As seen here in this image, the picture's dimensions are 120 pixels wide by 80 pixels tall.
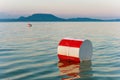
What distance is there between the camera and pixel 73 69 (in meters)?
17.1

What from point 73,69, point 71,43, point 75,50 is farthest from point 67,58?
point 73,69

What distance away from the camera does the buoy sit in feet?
61.9

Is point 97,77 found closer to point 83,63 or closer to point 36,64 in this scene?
point 83,63

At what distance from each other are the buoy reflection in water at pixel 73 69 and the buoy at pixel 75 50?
0.47m

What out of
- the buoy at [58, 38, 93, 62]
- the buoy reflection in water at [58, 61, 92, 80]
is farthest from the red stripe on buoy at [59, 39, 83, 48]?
the buoy reflection in water at [58, 61, 92, 80]

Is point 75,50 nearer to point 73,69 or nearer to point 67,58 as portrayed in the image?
point 67,58

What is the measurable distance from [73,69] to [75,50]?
2.20 meters

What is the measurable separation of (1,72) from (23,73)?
156 cm

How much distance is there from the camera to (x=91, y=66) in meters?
18.2

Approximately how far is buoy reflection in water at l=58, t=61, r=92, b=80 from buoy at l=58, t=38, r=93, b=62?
1.54ft

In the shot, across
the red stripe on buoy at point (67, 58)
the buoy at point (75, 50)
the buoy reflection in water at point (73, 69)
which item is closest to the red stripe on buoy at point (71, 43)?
the buoy at point (75, 50)

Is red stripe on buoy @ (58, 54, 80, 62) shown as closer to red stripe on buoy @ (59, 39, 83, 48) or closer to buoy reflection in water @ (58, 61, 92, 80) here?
buoy reflection in water @ (58, 61, 92, 80)

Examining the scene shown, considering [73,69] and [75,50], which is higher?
[75,50]

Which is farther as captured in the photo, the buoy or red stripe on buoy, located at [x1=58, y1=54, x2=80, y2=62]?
red stripe on buoy, located at [x1=58, y1=54, x2=80, y2=62]
